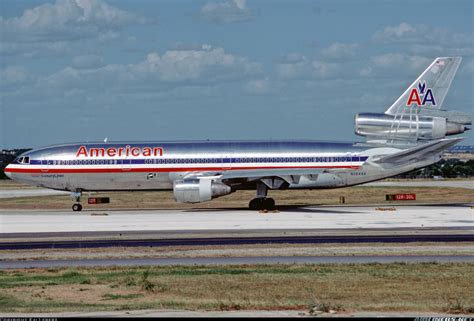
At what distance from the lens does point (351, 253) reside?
30.9 metres

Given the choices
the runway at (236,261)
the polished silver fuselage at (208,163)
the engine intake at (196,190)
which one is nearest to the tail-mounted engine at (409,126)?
the polished silver fuselage at (208,163)

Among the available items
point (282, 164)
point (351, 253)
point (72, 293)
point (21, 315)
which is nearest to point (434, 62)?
point (282, 164)

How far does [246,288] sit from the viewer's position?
23219mm

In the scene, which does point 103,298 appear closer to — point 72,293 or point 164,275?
point 72,293

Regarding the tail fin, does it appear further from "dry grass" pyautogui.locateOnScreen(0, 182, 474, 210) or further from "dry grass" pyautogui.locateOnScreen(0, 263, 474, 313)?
"dry grass" pyautogui.locateOnScreen(0, 263, 474, 313)

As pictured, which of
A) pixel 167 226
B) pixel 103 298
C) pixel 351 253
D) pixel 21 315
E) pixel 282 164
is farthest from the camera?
pixel 282 164

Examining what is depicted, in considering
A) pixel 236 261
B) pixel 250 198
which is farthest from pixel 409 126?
pixel 236 261

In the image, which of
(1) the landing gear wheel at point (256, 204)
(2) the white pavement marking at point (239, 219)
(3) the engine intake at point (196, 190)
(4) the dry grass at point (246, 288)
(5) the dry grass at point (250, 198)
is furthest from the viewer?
(5) the dry grass at point (250, 198)

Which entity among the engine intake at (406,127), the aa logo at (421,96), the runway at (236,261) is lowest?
the runway at (236,261)

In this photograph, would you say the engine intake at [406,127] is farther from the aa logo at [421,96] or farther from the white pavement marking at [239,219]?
the white pavement marking at [239,219]

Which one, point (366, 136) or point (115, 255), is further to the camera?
point (366, 136)

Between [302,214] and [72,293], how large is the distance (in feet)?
98.1

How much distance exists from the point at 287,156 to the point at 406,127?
8.84 meters

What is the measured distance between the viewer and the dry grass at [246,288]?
2044cm
